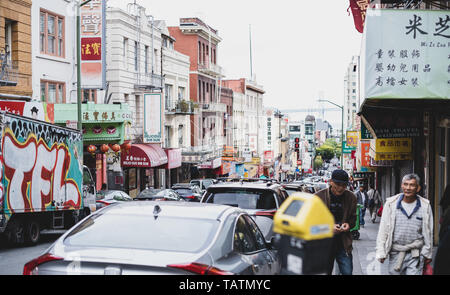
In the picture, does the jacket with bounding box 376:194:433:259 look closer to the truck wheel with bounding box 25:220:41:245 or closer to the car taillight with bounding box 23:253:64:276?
the car taillight with bounding box 23:253:64:276

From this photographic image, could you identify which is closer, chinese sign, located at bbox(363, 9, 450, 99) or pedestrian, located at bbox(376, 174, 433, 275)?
pedestrian, located at bbox(376, 174, 433, 275)

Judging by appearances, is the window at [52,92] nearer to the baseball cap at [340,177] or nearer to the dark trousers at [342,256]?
the dark trousers at [342,256]

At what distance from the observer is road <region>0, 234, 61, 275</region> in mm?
12219

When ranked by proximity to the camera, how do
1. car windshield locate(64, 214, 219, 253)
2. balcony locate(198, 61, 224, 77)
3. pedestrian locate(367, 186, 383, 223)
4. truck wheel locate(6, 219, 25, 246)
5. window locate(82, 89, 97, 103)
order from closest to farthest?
1. car windshield locate(64, 214, 219, 253)
2. truck wheel locate(6, 219, 25, 246)
3. pedestrian locate(367, 186, 383, 223)
4. window locate(82, 89, 97, 103)
5. balcony locate(198, 61, 224, 77)

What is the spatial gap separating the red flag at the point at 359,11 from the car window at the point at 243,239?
35.8 feet

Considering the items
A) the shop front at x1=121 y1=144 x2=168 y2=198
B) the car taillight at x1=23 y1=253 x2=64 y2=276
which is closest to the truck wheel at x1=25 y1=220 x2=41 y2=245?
the car taillight at x1=23 y1=253 x2=64 y2=276

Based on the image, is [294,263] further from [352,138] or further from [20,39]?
[352,138]

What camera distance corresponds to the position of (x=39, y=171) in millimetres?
16750

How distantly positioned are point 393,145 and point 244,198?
8.96 meters

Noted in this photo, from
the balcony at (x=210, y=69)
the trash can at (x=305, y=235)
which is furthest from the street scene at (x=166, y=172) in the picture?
the balcony at (x=210, y=69)

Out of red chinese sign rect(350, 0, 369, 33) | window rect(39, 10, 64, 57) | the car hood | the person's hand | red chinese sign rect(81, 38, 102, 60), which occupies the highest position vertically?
window rect(39, 10, 64, 57)

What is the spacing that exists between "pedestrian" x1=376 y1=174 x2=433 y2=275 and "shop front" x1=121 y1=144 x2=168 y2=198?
30.5m

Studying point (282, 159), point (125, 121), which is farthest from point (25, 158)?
point (282, 159)
